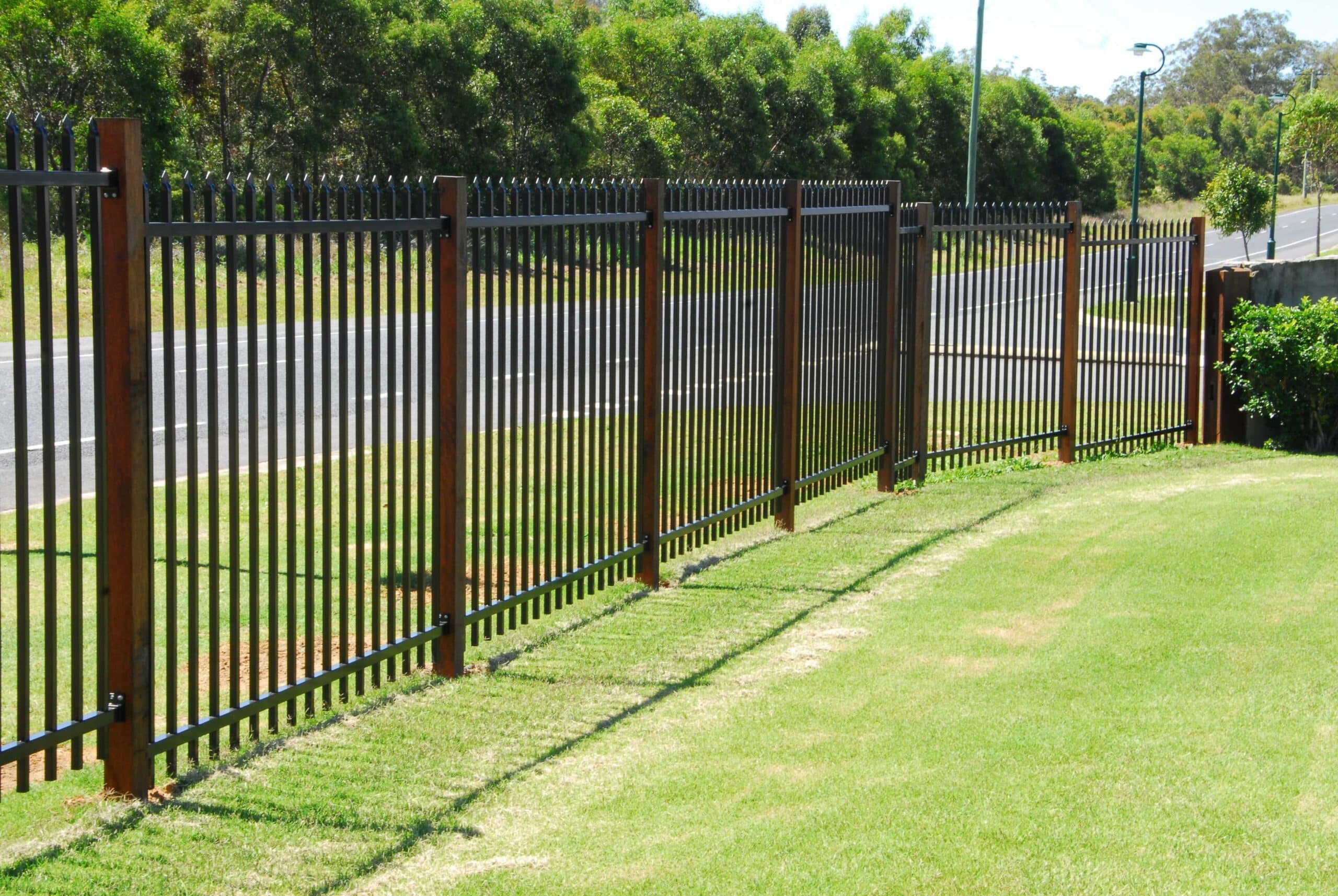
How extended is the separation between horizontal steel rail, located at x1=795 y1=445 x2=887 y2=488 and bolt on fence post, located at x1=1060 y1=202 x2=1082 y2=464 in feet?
8.73

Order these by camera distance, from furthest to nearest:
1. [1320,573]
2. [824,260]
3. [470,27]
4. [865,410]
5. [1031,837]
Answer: [470,27], [865,410], [824,260], [1320,573], [1031,837]

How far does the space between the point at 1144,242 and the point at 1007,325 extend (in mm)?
1851

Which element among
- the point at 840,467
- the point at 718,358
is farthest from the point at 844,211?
the point at 718,358

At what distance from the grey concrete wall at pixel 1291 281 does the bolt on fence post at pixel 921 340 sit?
4.29 metres

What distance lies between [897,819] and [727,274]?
4734 mm

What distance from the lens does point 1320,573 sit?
8.11 metres

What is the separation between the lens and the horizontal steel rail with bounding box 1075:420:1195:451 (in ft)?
44.9

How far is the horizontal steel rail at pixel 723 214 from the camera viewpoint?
8.17m

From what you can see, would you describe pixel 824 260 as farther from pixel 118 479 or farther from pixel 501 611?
pixel 118 479

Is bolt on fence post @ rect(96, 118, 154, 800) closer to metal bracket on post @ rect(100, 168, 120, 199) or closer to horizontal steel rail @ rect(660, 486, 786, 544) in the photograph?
metal bracket on post @ rect(100, 168, 120, 199)

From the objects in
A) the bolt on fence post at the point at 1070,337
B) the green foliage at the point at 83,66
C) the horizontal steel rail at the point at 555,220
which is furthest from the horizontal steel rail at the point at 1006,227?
the green foliage at the point at 83,66

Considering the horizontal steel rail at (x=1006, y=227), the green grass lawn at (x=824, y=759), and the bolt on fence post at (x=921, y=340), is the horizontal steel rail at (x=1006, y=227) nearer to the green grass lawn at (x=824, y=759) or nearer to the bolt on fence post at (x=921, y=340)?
the bolt on fence post at (x=921, y=340)

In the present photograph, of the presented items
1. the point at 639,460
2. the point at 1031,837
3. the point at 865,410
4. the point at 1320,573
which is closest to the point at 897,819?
the point at 1031,837

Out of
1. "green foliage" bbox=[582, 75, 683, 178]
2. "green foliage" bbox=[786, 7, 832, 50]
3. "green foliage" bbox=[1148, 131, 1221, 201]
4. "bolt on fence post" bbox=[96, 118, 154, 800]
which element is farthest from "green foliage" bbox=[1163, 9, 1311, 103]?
"bolt on fence post" bbox=[96, 118, 154, 800]
